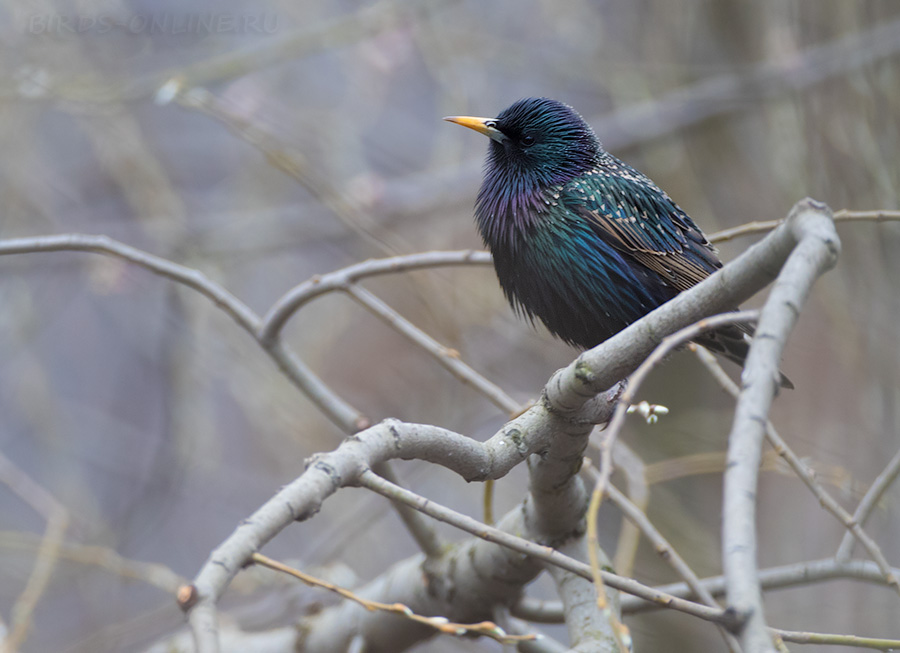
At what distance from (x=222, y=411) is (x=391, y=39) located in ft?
12.3

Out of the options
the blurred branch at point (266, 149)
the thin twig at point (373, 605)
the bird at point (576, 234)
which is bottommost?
the thin twig at point (373, 605)

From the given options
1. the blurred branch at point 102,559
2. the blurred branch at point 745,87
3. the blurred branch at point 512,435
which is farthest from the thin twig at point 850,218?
the blurred branch at point 745,87

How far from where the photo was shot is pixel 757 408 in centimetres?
110

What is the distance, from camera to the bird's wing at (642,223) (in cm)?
301

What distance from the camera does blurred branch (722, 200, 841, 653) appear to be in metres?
0.99

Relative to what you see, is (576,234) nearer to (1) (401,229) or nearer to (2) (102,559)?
(2) (102,559)

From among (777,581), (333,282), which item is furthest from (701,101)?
(777,581)

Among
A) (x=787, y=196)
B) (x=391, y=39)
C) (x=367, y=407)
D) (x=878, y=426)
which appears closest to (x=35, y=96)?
(x=391, y=39)

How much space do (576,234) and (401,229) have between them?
331 cm

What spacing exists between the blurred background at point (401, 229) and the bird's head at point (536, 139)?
948 millimetres

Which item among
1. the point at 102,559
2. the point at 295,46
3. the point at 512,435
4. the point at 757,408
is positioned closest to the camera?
the point at 757,408

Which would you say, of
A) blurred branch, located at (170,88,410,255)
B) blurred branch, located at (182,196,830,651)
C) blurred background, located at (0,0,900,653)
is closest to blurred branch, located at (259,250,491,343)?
blurred branch, located at (170,88,410,255)

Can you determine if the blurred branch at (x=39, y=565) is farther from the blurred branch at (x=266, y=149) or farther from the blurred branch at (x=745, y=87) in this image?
the blurred branch at (x=745, y=87)

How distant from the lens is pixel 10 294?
18.1ft
